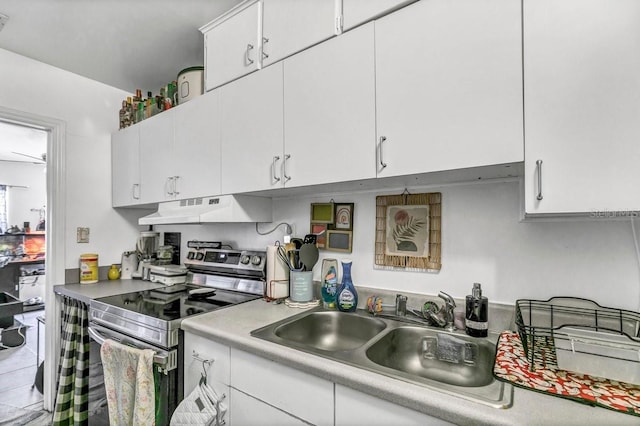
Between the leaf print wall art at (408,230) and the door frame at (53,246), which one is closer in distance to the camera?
the leaf print wall art at (408,230)

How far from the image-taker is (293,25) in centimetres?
147

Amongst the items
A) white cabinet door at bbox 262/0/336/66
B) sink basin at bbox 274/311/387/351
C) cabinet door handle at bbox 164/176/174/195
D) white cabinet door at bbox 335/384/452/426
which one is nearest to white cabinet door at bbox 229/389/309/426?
white cabinet door at bbox 335/384/452/426

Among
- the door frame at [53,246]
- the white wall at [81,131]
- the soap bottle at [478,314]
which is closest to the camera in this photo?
the soap bottle at [478,314]

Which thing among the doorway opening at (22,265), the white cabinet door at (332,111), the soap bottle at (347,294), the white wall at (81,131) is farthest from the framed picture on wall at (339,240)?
the doorway opening at (22,265)

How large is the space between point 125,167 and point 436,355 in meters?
2.51

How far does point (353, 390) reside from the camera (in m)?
0.92

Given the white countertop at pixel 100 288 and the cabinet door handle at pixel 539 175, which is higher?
the cabinet door handle at pixel 539 175

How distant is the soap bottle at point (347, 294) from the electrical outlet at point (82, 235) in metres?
2.13

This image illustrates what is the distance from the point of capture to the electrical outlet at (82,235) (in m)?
2.41

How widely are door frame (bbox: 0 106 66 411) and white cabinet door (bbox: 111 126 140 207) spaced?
337mm

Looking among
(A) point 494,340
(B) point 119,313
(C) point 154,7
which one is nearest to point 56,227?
(B) point 119,313

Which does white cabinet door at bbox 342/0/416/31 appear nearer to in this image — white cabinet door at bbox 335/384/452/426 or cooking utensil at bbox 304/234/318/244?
cooking utensil at bbox 304/234/318/244

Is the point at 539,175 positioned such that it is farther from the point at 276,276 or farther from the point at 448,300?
the point at 276,276

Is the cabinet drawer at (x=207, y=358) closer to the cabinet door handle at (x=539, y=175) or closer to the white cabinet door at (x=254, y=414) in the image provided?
the white cabinet door at (x=254, y=414)
